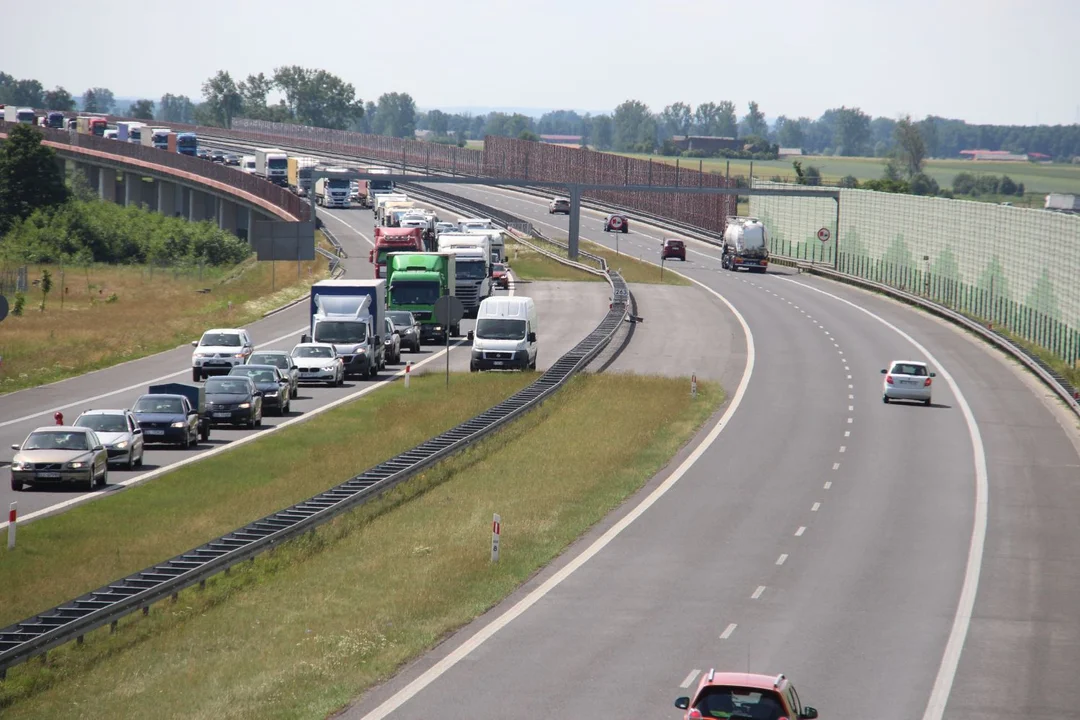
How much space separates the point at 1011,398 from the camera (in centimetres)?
5575

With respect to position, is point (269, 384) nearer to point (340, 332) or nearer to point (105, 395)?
point (105, 395)

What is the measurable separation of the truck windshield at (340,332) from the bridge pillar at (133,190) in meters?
110

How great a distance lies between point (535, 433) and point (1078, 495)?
1505 cm

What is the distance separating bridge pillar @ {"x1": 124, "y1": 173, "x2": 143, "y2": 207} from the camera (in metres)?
163

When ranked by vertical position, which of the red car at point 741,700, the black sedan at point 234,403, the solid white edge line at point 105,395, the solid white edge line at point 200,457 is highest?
the red car at point 741,700

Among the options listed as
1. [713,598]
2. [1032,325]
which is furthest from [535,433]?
[1032,325]

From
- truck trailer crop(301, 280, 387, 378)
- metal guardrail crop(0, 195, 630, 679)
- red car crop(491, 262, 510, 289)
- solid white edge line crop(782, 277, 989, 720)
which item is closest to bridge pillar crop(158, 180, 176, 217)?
red car crop(491, 262, 510, 289)

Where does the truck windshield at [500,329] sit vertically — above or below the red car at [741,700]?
below

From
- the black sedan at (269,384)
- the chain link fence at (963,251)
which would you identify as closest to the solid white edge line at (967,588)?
the chain link fence at (963,251)

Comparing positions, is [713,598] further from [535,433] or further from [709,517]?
[535,433]

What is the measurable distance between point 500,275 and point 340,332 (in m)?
33.8

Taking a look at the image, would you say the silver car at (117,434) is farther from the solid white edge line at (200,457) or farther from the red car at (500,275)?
the red car at (500,275)

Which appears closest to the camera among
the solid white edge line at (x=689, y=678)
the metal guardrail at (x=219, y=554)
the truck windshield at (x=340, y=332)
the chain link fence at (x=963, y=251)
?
the solid white edge line at (x=689, y=678)

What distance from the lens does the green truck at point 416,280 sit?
67375mm
